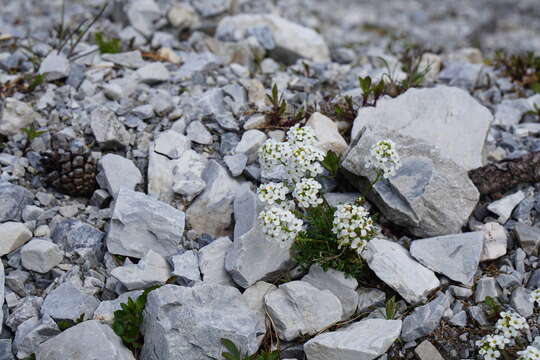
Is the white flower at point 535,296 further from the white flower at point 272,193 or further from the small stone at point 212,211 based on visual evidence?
the small stone at point 212,211

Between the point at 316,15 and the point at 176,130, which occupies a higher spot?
the point at 176,130

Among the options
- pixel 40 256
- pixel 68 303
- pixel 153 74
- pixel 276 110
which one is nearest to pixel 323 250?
pixel 276 110

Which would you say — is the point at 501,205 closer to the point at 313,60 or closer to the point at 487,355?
the point at 487,355

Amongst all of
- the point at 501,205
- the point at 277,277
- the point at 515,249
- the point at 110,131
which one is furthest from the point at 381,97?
the point at 110,131

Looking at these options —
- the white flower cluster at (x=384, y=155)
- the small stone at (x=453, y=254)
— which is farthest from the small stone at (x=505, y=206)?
the white flower cluster at (x=384, y=155)

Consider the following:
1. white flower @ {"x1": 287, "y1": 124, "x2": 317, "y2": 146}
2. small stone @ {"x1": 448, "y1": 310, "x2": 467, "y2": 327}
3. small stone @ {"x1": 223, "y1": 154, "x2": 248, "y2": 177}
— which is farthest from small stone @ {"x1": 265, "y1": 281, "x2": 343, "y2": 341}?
small stone @ {"x1": 223, "y1": 154, "x2": 248, "y2": 177}

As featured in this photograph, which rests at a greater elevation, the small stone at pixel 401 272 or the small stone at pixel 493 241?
the small stone at pixel 493 241

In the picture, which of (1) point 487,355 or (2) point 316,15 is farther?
(2) point 316,15
